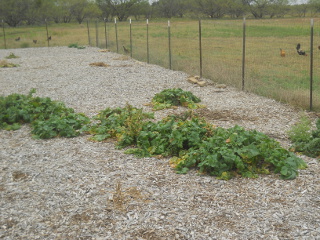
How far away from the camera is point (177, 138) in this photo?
5.50 meters

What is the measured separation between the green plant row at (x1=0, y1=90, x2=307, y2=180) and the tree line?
41564mm

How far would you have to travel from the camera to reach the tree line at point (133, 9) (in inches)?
1853

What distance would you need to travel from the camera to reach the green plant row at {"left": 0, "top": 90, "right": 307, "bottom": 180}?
491cm

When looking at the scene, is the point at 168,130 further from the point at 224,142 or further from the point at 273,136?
the point at 273,136

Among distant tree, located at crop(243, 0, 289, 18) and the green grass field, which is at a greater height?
distant tree, located at crop(243, 0, 289, 18)

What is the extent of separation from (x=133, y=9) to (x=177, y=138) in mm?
56282

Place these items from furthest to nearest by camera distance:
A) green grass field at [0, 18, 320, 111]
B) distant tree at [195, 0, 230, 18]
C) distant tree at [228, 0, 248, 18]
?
1. distant tree at [195, 0, 230, 18]
2. distant tree at [228, 0, 248, 18]
3. green grass field at [0, 18, 320, 111]

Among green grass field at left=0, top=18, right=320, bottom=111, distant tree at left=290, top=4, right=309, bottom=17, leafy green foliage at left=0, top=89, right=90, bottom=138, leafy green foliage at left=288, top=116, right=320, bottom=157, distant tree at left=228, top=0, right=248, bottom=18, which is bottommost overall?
leafy green foliage at left=288, top=116, right=320, bottom=157

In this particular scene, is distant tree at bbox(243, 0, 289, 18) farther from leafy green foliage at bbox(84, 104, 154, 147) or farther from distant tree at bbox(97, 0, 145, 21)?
leafy green foliage at bbox(84, 104, 154, 147)

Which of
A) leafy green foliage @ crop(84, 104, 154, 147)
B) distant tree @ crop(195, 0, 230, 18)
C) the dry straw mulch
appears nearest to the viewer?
the dry straw mulch

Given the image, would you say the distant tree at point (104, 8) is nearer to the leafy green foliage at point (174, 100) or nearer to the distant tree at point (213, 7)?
the distant tree at point (213, 7)

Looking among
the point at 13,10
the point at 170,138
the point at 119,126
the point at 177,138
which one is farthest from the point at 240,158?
the point at 13,10

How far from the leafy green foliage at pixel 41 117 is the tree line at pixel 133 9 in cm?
4109

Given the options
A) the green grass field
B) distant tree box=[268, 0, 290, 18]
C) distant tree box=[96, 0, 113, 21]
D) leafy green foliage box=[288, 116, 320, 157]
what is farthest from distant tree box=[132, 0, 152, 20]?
leafy green foliage box=[288, 116, 320, 157]
